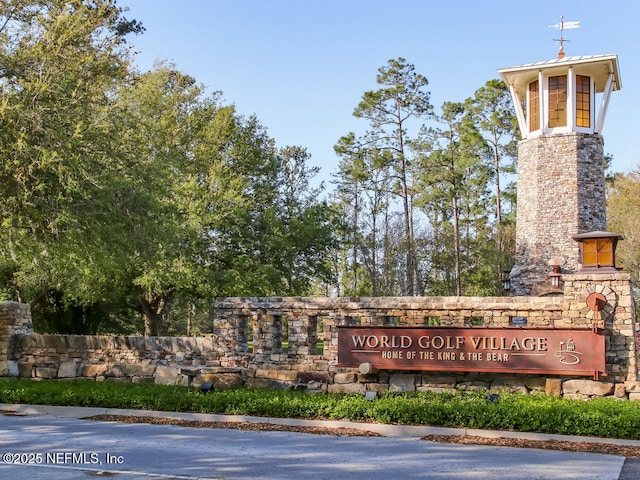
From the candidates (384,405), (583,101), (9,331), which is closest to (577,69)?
(583,101)

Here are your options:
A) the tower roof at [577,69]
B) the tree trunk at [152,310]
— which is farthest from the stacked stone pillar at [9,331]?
the tower roof at [577,69]

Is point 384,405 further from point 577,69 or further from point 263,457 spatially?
point 577,69

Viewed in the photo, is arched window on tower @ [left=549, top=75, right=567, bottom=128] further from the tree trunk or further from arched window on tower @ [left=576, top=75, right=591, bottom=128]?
the tree trunk

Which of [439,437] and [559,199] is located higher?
[559,199]

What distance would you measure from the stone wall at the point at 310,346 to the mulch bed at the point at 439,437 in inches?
84.5

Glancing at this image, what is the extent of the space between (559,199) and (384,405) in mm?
14421

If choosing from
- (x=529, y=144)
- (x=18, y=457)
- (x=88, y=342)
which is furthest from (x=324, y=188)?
(x=18, y=457)

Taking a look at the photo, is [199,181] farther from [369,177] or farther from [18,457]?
[18,457]

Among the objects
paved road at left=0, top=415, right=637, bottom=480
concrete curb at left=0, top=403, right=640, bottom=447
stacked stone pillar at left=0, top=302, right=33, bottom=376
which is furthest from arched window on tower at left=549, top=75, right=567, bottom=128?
stacked stone pillar at left=0, top=302, right=33, bottom=376

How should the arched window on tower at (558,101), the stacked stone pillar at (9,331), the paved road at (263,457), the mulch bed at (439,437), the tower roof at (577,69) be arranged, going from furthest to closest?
the arched window on tower at (558,101) → the tower roof at (577,69) → the stacked stone pillar at (9,331) → the mulch bed at (439,437) → the paved road at (263,457)

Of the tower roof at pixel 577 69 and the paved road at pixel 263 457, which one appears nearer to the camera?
the paved road at pixel 263 457

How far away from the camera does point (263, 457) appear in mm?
7988

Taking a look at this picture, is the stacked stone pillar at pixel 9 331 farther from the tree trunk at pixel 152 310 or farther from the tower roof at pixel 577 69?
the tower roof at pixel 577 69

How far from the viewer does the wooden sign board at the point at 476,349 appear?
1090cm
